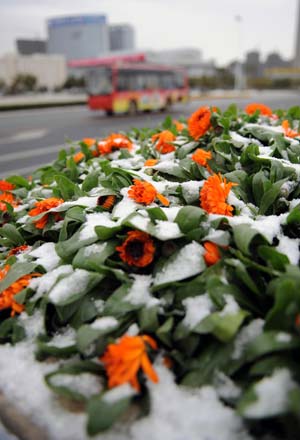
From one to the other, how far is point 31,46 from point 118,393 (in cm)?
13622

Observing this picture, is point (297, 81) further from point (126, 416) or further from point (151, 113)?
point (126, 416)

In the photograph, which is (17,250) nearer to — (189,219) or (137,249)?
(137,249)

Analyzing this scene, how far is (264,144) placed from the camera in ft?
7.78

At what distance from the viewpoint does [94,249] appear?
1.42 metres

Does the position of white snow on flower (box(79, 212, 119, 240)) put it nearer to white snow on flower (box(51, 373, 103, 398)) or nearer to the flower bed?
the flower bed

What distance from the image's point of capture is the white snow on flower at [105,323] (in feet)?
3.91

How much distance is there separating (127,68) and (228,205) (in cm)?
1510

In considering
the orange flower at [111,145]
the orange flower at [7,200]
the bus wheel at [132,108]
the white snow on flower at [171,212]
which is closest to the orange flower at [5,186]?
the orange flower at [7,200]

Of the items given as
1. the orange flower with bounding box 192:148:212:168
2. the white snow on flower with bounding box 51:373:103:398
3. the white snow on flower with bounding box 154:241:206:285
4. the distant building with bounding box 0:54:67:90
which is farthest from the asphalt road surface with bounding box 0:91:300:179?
the distant building with bounding box 0:54:67:90

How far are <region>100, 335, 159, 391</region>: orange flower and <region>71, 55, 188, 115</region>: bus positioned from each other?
49.6 feet

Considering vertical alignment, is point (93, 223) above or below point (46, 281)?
above

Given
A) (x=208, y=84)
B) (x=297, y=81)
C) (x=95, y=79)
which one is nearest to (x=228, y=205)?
(x=95, y=79)

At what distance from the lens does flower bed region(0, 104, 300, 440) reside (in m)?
1.00

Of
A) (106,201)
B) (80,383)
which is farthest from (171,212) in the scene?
(80,383)
